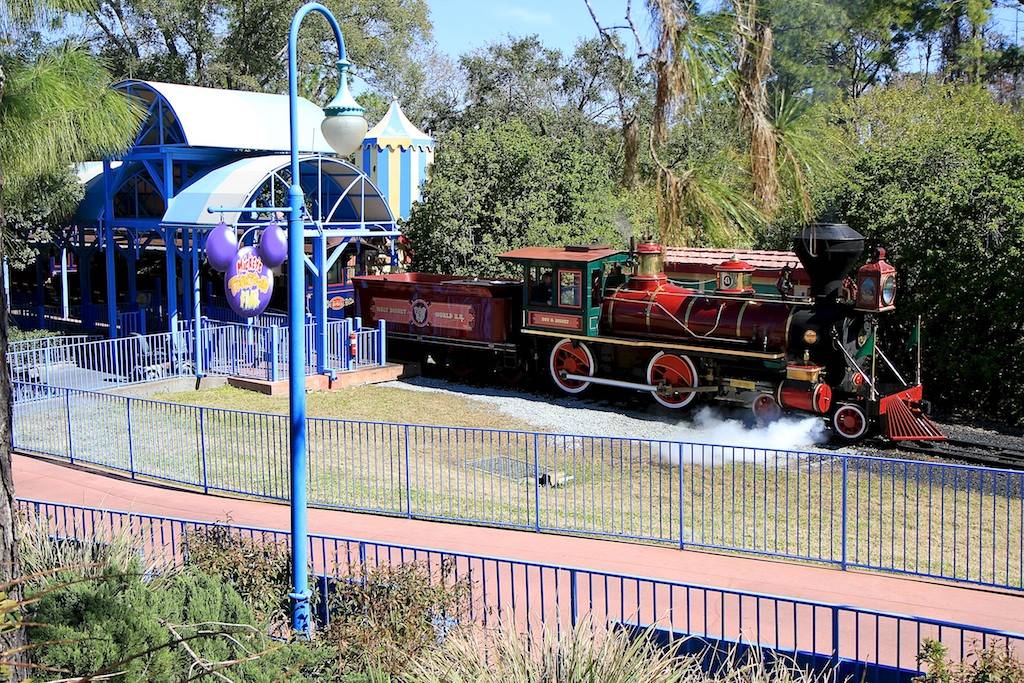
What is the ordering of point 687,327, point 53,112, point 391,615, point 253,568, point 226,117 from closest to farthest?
point 391,615 → point 253,568 → point 53,112 → point 687,327 → point 226,117

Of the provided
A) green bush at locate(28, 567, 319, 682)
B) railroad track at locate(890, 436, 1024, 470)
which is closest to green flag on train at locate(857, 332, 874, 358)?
railroad track at locate(890, 436, 1024, 470)

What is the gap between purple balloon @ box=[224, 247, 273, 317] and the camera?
8867 millimetres

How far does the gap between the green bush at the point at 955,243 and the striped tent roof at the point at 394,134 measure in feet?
57.6

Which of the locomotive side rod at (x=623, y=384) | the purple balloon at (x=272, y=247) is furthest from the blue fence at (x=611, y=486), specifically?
the purple balloon at (x=272, y=247)

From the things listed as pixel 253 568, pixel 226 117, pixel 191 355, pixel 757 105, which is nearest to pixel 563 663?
pixel 253 568

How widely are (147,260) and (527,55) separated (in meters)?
18.8

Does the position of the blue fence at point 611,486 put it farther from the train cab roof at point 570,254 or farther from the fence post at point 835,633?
the train cab roof at point 570,254

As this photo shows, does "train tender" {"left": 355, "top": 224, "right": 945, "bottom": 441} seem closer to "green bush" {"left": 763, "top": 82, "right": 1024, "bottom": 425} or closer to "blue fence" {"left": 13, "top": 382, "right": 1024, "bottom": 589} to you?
"green bush" {"left": 763, "top": 82, "right": 1024, "bottom": 425}

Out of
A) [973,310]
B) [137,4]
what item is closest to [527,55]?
[137,4]

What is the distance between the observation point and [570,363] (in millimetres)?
19531

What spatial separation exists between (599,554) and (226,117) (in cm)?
1690

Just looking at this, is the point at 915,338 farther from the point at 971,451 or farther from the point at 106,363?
the point at 106,363

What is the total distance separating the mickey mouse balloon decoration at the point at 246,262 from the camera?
348 inches

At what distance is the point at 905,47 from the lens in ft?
149
